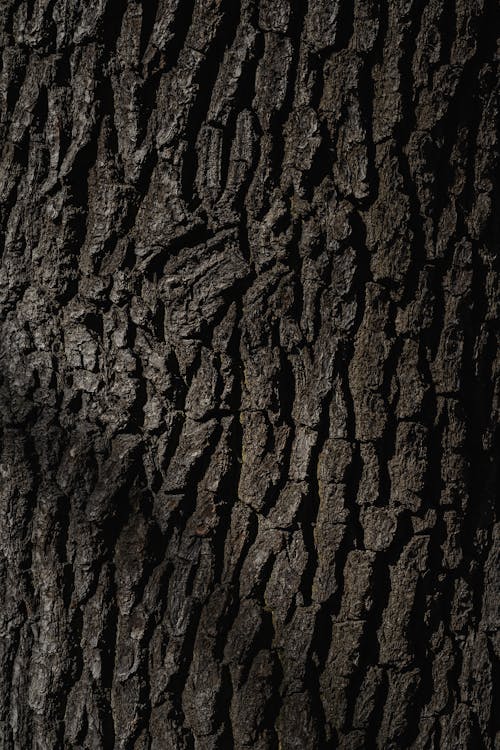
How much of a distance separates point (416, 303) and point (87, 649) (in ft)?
3.00

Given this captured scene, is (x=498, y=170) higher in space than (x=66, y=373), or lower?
higher

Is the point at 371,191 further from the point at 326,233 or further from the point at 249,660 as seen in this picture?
the point at 249,660

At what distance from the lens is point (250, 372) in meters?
A: 1.37

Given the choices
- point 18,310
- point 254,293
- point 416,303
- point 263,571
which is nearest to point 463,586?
point 263,571

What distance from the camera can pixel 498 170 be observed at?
1.36 m

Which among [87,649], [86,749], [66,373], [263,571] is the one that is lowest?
[86,749]

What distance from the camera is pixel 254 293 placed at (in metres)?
1.35

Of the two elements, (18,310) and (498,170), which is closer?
(498,170)

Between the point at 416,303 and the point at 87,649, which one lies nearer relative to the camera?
the point at 416,303

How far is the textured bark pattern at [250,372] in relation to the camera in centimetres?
131

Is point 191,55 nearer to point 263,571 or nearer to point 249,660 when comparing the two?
point 263,571

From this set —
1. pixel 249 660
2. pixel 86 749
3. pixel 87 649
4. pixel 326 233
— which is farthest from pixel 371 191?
pixel 86 749

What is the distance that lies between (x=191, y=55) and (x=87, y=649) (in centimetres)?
113

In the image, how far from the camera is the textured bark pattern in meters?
1.31
